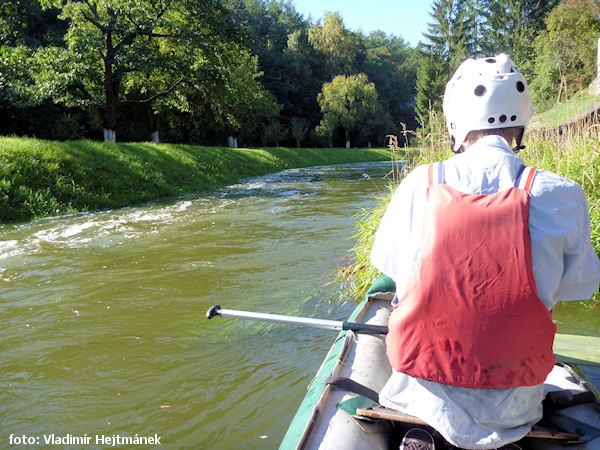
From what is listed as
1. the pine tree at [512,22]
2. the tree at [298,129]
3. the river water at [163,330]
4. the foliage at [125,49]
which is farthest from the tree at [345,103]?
the river water at [163,330]

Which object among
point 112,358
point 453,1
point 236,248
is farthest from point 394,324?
point 453,1

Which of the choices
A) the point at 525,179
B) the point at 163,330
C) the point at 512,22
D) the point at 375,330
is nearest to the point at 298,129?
the point at 512,22

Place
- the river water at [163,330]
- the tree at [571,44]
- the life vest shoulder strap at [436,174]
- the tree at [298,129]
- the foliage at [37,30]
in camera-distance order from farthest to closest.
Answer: the tree at [298,129] → the tree at [571,44] → the foliage at [37,30] → the river water at [163,330] → the life vest shoulder strap at [436,174]

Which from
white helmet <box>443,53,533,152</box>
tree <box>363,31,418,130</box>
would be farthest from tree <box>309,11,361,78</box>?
white helmet <box>443,53,533,152</box>

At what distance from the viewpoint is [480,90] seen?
1664mm

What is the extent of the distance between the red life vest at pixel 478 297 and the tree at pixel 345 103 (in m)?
43.7

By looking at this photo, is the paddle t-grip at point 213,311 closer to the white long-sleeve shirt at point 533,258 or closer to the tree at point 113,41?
the white long-sleeve shirt at point 533,258

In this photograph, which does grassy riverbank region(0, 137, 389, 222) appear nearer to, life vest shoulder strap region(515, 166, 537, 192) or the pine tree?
life vest shoulder strap region(515, 166, 537, 192)

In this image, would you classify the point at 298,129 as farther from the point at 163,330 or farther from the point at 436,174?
the point at 436,174

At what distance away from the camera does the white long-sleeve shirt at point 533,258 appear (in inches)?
54.5

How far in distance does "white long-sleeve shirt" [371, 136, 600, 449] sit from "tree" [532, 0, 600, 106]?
2379 cm

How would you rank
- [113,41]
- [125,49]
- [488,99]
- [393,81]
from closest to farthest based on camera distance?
[488,99]
[125,49]
[113,41]
[393,81]

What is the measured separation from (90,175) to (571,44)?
2586 centimetres

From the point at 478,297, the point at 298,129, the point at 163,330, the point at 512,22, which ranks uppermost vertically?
the point at 512,22
